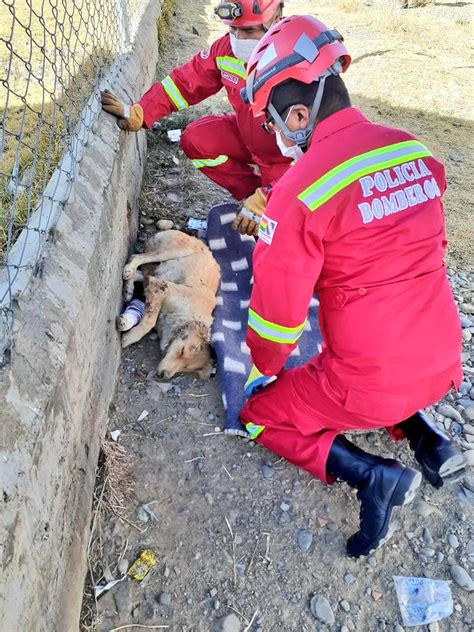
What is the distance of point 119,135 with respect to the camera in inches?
137

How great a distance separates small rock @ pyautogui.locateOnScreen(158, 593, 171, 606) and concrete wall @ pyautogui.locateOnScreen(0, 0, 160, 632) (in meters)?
0.33

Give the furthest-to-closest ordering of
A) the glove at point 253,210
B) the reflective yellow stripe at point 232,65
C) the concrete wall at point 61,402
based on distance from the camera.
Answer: the glove at point 253,210, the reflective yellow stripe at point 232,65, the concrete wall at point 61,402

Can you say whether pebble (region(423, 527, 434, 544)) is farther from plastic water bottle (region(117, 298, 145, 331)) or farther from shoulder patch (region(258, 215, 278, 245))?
plastic water bottle (region(117, 298, 145, 331))

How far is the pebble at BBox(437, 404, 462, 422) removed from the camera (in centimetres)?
326

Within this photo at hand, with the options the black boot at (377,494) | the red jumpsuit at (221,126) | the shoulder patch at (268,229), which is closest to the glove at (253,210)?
the red jumpsuit at (221,126)

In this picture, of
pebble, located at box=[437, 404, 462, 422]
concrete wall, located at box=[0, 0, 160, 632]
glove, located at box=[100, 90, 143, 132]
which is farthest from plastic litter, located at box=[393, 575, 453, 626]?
glove, located at box=[100, 90, 143, 132]

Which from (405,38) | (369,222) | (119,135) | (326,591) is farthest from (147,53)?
(405,38)

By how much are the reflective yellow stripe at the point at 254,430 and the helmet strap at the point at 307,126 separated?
140cm

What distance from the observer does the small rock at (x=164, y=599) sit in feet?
7.65

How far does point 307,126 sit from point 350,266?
62 cm

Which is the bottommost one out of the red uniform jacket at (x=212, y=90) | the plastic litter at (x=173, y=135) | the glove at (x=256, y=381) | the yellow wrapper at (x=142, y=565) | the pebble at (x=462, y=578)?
the pebble at (x=462, y=578)

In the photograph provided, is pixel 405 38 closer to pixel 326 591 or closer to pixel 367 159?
pixel 367 159

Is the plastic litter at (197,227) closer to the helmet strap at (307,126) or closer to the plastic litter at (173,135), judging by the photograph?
the plastic litter at (173,135)

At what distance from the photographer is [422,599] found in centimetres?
244
